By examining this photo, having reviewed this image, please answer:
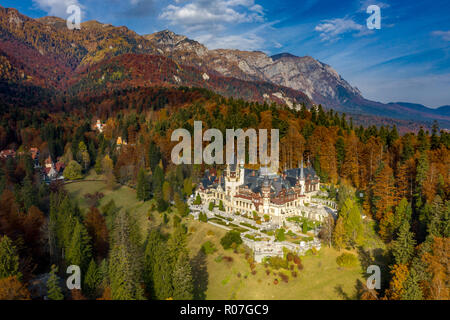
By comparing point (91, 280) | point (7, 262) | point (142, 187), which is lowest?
point (91, 280)

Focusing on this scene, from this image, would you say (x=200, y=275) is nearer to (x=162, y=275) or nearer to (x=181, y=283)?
(x=162, y=275)

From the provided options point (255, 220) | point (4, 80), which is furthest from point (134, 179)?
point (4, 80)

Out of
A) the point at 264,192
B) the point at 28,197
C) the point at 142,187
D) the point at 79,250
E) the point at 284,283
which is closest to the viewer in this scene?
the point at 284,283

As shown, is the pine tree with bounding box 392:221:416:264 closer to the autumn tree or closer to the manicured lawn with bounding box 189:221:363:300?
the manicured lawn with bounding box 189:221:363:300

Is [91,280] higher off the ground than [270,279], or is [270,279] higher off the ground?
[91,280]

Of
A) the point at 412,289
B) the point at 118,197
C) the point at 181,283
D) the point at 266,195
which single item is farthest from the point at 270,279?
the point at 118,197

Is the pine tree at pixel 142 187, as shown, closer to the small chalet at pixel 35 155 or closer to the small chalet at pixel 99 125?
the small chalet at pixel 35 155

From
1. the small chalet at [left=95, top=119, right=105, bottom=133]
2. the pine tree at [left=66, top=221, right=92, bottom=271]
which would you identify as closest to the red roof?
the small chalet at [left=95, top=119, right=105, bottom=133]
